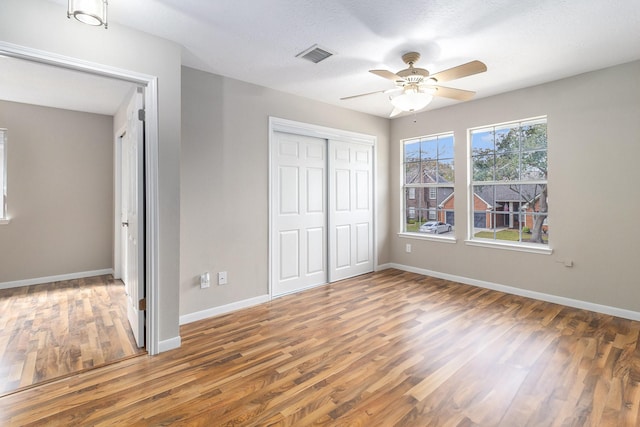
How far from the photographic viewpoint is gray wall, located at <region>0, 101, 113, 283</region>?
433 centimetres

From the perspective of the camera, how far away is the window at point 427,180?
15.6 ft

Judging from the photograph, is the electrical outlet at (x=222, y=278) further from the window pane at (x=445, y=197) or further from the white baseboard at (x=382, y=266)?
the window pane at (x=445, y=197)

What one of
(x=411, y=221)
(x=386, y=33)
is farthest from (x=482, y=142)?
(x=386, y=33)

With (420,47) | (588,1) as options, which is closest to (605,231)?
(588,1)

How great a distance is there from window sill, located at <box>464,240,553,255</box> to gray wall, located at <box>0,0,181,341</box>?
3752 mm

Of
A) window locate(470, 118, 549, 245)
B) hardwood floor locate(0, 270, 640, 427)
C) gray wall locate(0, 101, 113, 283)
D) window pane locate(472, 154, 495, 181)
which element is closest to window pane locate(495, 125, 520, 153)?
window locate(470, 118, 549, 245)

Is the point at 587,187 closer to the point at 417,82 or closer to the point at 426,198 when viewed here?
the point at 426,198

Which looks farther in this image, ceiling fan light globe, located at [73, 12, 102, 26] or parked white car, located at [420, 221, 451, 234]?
parked white car, located at [420, 221, 451, 234]

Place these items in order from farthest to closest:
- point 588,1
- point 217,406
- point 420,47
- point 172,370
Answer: point 420,47 → point 172,370 → point 588,1 → point 217,406

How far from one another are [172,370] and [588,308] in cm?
412

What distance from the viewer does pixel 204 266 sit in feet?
10.8

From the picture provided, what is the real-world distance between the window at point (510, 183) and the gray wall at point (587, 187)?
0.16 m

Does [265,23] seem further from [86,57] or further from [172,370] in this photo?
[172,370]

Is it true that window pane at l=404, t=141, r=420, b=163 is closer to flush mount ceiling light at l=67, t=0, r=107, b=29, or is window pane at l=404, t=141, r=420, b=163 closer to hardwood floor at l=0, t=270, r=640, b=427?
hardwood floor at l=0, t=270, r=640, b=427
